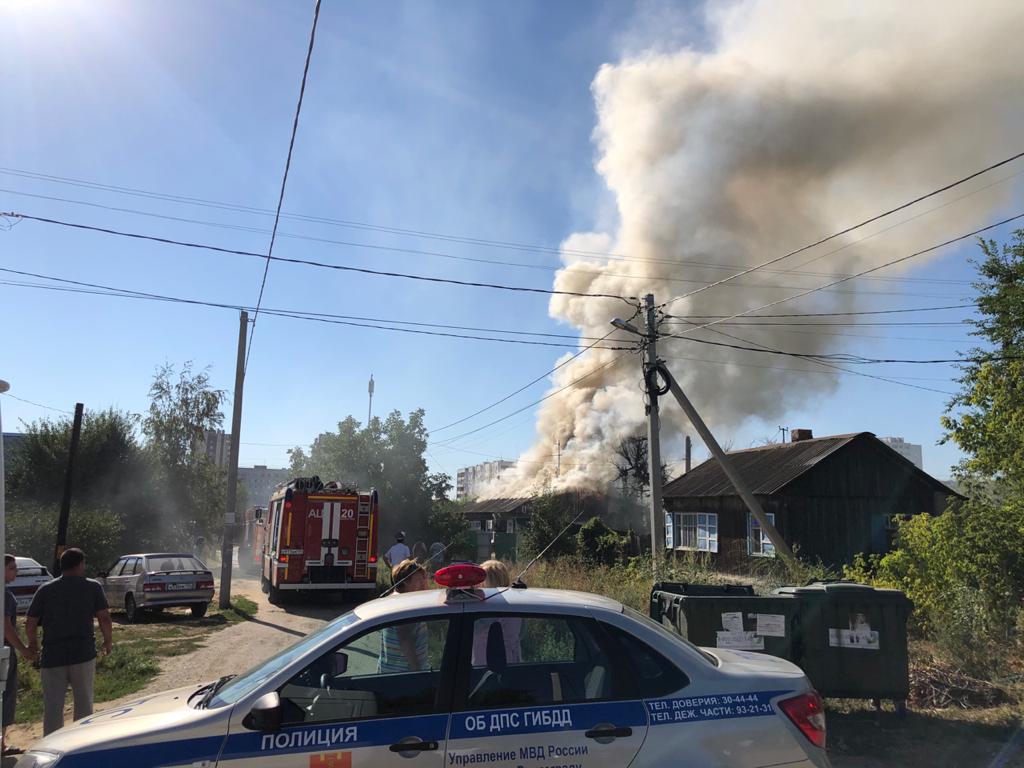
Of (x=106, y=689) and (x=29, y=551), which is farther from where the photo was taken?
(x=29, y=551)

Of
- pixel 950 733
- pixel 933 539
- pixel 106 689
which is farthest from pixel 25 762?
pixel 933 539

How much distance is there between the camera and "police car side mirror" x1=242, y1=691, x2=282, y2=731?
2.99 m

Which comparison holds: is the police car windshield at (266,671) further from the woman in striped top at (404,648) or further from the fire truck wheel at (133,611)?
the fire truck wheel at (133,611)

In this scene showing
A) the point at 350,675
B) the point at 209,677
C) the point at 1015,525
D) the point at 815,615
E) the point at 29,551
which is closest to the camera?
the point at 350,675

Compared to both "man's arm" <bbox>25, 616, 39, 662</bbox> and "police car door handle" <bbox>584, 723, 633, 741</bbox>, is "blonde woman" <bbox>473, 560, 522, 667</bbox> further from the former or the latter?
"man's arm" <bbox>25, 616, 39, 662</bbox>

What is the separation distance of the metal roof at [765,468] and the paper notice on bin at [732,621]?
1612 centimetres

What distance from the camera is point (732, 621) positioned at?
21.6ft

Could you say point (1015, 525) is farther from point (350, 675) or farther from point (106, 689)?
point (106, 689)

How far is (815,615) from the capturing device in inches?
262

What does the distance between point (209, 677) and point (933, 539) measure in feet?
33.6

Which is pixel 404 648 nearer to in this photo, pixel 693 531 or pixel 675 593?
pixel 675 593

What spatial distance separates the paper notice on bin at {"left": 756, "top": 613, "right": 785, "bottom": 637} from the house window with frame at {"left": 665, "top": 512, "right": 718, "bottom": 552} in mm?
18983

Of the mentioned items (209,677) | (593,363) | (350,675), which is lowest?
(209,677)

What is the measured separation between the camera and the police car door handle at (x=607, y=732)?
10.1ft
